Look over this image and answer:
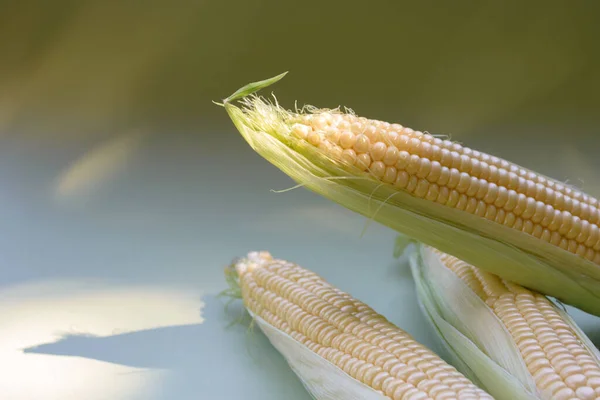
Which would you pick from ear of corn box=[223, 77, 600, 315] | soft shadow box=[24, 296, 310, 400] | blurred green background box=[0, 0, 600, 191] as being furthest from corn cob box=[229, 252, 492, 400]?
blurred green background box=[0, 0, 600, 191]

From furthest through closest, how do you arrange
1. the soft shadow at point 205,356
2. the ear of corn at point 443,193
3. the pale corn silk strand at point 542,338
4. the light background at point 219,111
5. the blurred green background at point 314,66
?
the blurred green background at point 314,66, the light background at point 219,111, the soft shadow at point 205,356, the ear of corn at point 443,193, the pale corn silk strand at point 542,338

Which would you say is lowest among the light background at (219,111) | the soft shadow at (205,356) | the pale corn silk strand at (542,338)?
the pale corn silk strand at (542,338)

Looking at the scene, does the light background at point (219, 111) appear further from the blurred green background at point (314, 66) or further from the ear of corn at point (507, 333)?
the ear of corn at point (507, 333)

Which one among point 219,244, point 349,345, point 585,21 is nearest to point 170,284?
point 219,244

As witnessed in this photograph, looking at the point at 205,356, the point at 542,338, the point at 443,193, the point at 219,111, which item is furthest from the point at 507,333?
the point at 219,111

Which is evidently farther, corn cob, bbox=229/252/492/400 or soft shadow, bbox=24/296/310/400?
soft shadow, bbox=24/296/310/400

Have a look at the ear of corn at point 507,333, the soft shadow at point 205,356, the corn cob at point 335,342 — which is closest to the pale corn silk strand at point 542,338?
the ear of corn at point 507,333

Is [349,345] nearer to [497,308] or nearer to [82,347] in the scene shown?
[497,308]

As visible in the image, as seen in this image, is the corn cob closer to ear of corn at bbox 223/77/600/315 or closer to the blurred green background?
ear of corn at bbox 223/77/600/315

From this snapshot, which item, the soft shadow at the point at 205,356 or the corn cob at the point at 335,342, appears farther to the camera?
the soft shadow at the point at 205,356
